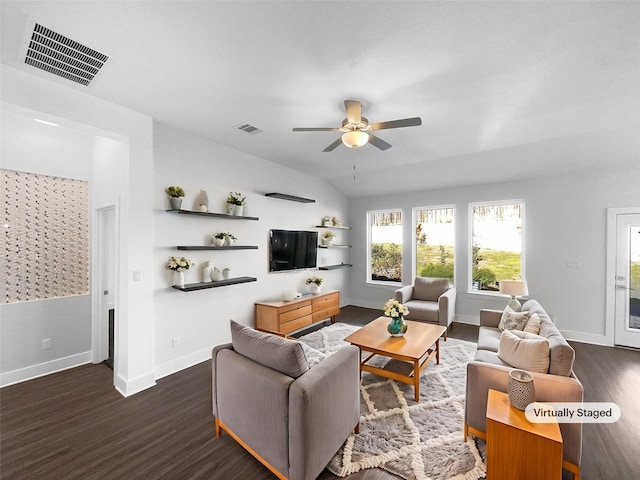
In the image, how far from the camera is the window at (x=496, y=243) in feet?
16.2

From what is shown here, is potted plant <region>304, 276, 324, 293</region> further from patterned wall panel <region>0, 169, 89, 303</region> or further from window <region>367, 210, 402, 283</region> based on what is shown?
patterned wall panel <region>0, 169, 89, 303</region>

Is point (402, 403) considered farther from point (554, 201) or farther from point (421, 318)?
point (554, 201)

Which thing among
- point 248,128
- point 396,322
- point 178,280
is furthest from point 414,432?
point 248,128

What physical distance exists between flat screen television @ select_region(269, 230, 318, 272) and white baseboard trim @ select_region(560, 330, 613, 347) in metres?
4.38

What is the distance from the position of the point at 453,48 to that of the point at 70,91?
10.5ft

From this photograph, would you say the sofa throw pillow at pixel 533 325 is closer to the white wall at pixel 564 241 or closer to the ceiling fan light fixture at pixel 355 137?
the white wall at pixel 564 241

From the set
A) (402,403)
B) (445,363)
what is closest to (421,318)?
(445,363)

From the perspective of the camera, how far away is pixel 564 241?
4.44m

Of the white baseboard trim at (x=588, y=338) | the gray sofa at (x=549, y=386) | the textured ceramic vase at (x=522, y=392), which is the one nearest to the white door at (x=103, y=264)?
the gray sofa at (x=549, y=386)

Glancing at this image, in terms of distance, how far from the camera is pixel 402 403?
2.62m

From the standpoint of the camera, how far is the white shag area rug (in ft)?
6.14

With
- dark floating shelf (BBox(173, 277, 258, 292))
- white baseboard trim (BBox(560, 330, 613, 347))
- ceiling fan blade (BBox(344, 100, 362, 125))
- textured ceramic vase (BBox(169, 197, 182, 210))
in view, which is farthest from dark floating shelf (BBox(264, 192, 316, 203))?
white baseboard trim (BBox(560, 330, 613, 347))

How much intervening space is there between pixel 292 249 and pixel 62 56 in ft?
12.0

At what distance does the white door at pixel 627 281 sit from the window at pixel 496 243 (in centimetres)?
116
